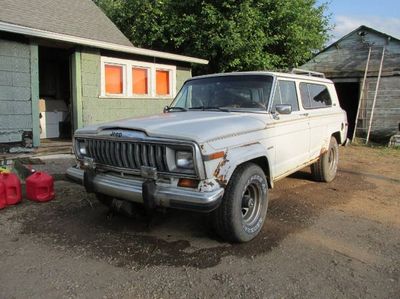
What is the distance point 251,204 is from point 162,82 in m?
8.56

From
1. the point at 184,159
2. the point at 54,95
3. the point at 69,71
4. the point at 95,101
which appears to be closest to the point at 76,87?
the point at 95,101

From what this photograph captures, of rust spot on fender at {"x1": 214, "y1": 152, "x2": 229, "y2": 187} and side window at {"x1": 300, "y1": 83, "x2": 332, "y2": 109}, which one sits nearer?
rust spot on fender at {"x1": 214, "y1": 152, "x2": 229, "y2": 187}

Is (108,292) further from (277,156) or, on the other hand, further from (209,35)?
(209,35)

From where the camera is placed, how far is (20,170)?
7.27 metres

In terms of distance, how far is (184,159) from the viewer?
371cm

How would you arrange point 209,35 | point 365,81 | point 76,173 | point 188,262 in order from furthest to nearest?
point 209,35, point 365,81, point 76,173, point 188,262

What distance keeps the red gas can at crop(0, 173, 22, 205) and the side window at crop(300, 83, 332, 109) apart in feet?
14.8

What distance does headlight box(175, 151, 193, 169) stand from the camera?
3.67 metres

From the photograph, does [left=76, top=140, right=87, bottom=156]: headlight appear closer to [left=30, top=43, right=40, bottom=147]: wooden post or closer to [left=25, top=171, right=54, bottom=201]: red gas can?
[left=25, top=171, right=54, bottom=201]: red gas can

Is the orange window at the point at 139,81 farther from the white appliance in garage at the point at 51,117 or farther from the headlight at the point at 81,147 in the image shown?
the headlight at the point at 81,147

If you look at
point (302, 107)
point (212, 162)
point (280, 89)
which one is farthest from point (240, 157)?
point (302, 107)

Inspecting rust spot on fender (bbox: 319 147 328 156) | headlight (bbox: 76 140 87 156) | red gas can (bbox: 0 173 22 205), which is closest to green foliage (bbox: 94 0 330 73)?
rust spot on fender (bbox: 319 147 328 156)

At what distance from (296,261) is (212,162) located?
4.30 feet

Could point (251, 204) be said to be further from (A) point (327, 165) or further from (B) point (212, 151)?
(A) point (327, 165)
